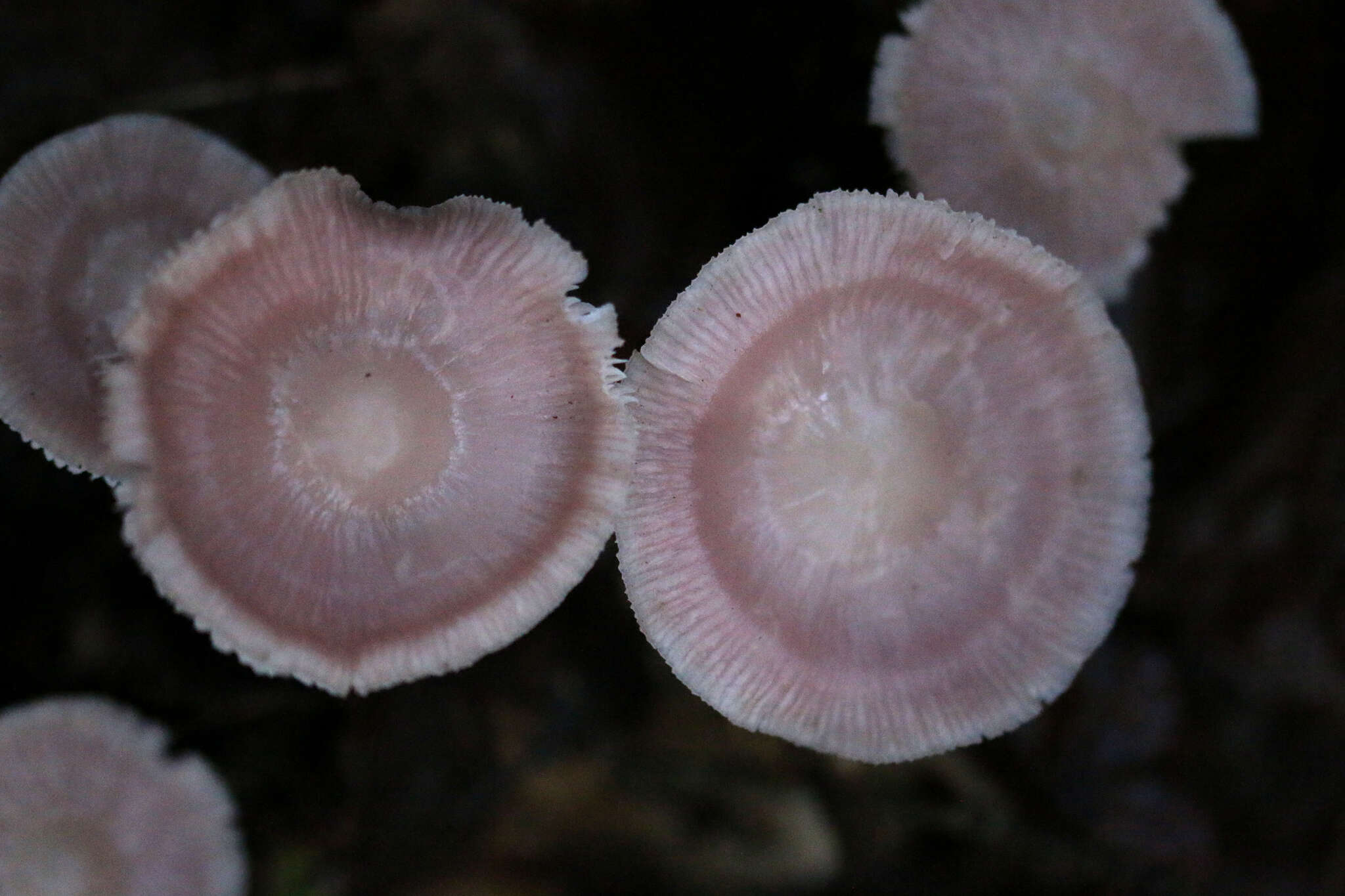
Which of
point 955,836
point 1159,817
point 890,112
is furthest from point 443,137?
point 1159,817

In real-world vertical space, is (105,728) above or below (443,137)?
below

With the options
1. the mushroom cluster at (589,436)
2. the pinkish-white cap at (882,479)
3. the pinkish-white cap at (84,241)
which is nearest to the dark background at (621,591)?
→ the pinkish-white cap at (84,241)

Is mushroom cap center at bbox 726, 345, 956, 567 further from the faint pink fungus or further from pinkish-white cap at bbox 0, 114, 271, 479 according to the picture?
pinkish-white cap at bbox 0, 114, 271, 479

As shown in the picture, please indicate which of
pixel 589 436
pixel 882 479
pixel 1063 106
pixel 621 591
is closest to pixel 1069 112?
pixel 1063 106

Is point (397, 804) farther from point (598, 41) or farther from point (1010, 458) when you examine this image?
point (598, 41)

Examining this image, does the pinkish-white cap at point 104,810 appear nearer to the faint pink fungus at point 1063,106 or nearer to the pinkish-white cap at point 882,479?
the pinkish-white cap at point 882,479

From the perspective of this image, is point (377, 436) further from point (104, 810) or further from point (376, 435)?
point (104, 810)
